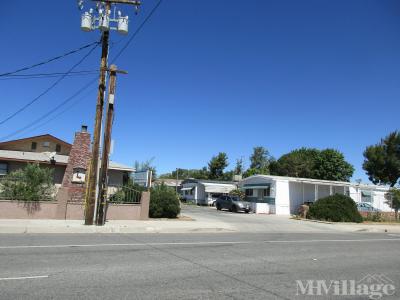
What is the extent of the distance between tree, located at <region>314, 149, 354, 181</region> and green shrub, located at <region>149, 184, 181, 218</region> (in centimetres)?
4795

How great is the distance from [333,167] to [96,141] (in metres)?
55.3

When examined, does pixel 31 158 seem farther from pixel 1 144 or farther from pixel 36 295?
pixel 36 295

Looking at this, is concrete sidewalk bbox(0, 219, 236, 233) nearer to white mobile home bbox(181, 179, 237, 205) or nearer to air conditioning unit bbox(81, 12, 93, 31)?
air conditioning unit bbox(81, 12, 93, 31)

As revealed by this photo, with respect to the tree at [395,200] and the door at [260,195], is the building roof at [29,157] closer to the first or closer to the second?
the door at [260,195]

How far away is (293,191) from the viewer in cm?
4031

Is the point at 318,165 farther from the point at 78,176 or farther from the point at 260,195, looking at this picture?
the point at 78,176

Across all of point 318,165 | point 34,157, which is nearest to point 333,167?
point 318,165

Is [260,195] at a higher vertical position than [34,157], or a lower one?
lower

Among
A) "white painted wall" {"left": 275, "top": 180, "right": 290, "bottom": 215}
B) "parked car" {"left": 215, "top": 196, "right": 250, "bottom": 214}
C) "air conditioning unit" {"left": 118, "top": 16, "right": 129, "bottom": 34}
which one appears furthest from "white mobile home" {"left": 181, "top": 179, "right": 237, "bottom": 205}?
"air conditioning unit" {"left": 118, "top": 16, "right": 129, "bottom": 34}

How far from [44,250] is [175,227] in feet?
31.8

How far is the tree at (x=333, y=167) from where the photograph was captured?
67.8 m

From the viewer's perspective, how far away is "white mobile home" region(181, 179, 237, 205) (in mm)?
55219

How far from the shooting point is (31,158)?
28203 millimetres

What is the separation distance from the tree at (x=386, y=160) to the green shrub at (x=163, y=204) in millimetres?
50216
